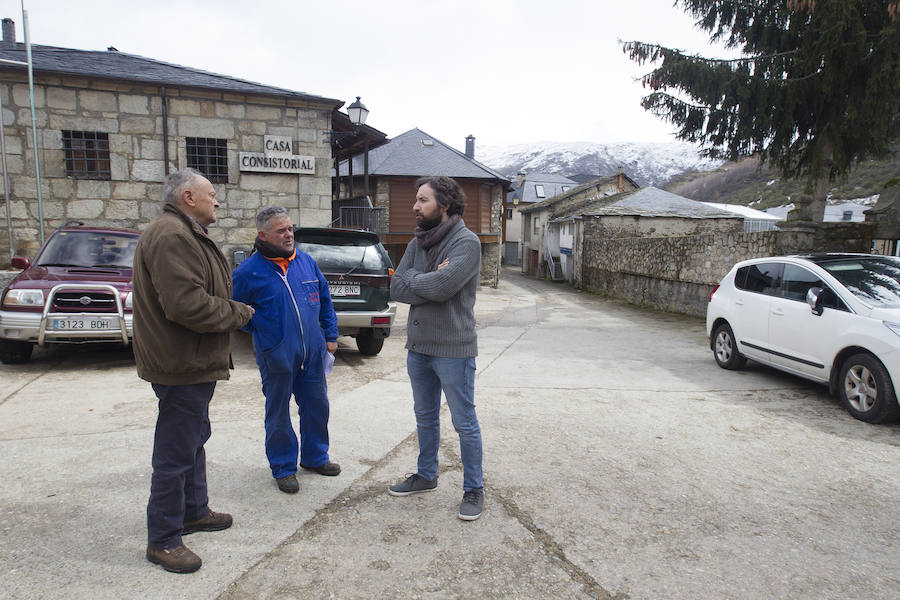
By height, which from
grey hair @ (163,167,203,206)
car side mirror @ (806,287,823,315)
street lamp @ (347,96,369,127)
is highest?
street lamp @ (347,96,369,127)

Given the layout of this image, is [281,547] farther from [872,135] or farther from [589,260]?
[589,260]

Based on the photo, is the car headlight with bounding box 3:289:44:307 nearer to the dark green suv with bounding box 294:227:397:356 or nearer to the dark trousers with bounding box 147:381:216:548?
the dark green suv with bounding box 294:227:397:356

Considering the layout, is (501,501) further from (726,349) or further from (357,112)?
(357,112)

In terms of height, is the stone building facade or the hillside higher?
the hillside

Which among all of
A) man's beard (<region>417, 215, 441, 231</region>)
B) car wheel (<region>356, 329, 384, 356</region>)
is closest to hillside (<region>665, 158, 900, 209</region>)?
car wheel (<region>356, 329, 384, 356</region>)

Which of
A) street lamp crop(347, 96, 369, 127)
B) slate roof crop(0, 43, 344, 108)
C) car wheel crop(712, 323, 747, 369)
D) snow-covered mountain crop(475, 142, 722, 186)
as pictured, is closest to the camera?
car wheel crop(712, 323, 747, 369)

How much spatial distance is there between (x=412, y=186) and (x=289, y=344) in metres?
21.2

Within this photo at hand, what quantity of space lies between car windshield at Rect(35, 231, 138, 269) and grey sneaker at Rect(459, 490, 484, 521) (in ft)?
19.0

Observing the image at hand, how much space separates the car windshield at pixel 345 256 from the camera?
7.13 meters

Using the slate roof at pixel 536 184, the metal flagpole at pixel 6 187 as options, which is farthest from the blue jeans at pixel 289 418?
the slate roof at pixel 536 184

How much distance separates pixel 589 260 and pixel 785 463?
1989cm

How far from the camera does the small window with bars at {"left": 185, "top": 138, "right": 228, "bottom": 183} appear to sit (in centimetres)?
1151

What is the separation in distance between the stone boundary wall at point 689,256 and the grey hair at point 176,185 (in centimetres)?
1114

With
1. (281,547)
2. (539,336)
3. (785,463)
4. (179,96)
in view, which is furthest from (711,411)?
(179,96)
